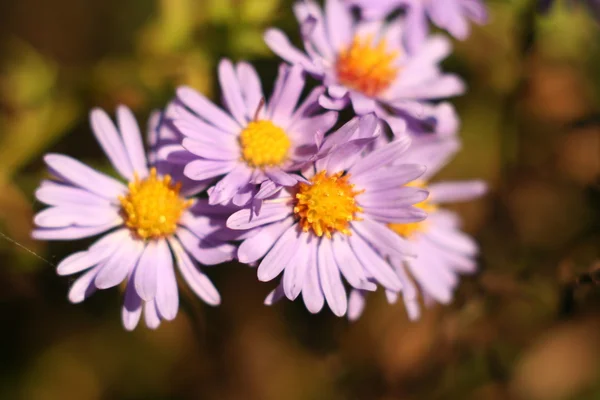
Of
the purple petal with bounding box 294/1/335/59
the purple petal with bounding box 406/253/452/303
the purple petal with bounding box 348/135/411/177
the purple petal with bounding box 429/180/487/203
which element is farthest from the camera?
the purple petal with bounding box 429/180/487/203

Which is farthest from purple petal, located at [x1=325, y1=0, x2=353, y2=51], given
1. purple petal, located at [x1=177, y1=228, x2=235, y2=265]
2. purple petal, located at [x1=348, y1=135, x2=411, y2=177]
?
purple petal, located at [x1=177, y1=228, x2=235, y2=265]

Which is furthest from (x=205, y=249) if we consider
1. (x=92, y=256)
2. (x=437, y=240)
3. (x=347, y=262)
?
(x=437, y=240)

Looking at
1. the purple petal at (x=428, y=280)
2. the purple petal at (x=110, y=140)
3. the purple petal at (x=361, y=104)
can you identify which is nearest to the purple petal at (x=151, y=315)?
the purple petal at (x=110, y=140)

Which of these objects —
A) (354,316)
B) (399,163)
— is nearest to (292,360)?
(354,316)

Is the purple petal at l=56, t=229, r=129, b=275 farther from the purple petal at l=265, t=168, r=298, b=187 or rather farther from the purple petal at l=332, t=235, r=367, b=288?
the purple petal at l=332, t=235, r=367, b=288

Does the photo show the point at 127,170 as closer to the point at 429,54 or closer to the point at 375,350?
the point at 429,54

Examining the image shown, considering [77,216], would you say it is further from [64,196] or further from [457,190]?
[457,190]

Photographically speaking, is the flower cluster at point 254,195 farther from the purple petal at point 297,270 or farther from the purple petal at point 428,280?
the purple petal at point 428,280
